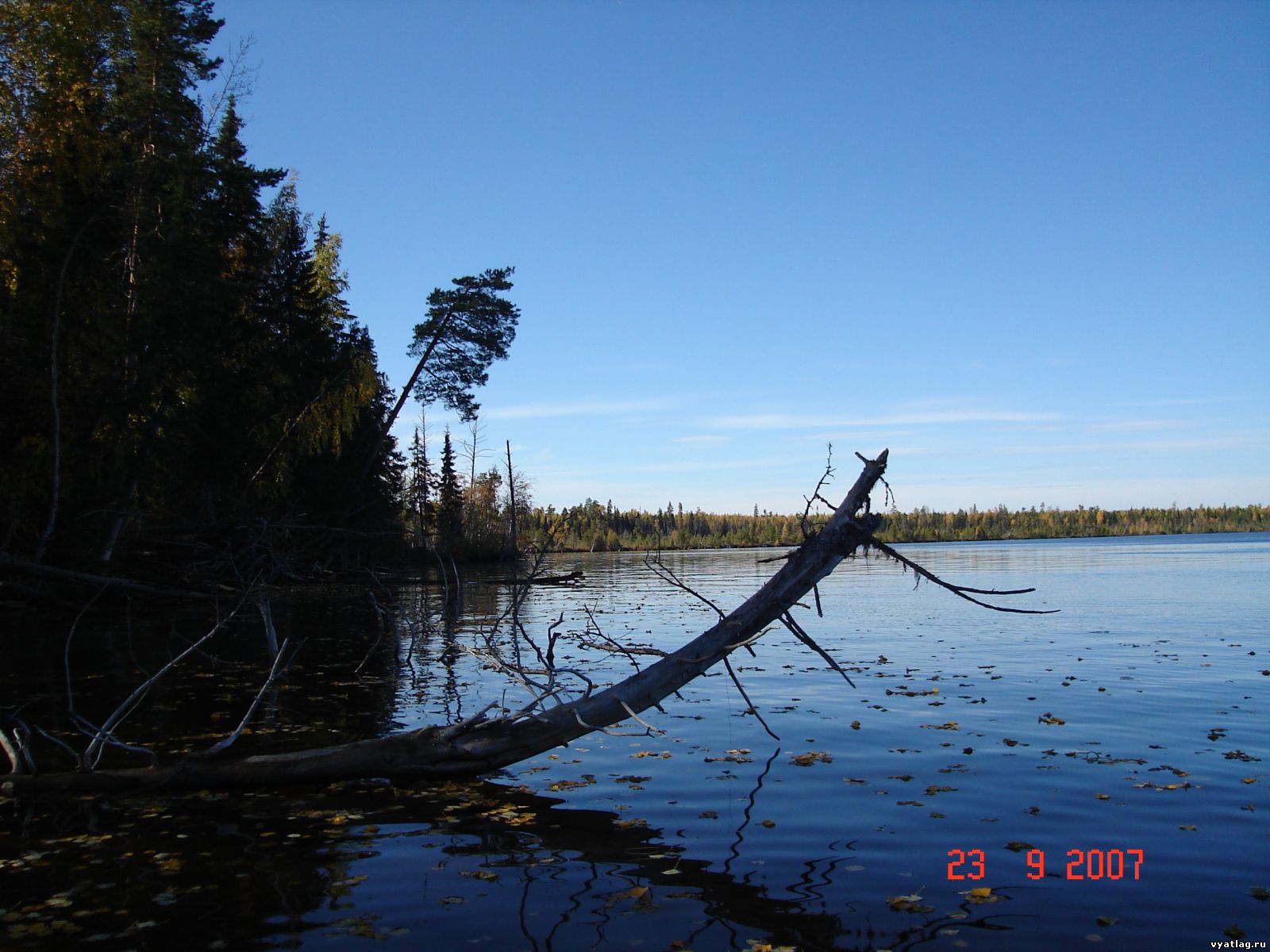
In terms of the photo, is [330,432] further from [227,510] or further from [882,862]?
[882,862]

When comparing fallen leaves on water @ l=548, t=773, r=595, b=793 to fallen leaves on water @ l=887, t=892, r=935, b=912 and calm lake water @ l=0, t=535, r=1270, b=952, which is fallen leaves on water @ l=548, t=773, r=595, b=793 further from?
fallen leaves on water @ l=887, t=892, r=935, b=912

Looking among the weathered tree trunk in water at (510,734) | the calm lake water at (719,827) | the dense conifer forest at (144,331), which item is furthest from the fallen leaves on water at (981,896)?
the dense conifer forest at (144,331)

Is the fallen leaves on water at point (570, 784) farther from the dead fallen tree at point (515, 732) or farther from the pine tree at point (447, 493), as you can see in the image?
the pine tree at point (447, 493)

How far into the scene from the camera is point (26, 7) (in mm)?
20562

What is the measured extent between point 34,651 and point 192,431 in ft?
29.8

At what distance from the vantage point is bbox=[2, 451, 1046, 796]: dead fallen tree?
7.61 m

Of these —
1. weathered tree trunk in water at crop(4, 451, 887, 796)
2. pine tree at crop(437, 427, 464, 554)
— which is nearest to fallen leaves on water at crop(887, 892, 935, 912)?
weathered tree trunk in water at crop(4, 451, 887, 796)

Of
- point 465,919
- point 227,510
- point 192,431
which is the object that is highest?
point 192,431

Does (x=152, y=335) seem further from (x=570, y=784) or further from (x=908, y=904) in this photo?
(x=908, y=904)

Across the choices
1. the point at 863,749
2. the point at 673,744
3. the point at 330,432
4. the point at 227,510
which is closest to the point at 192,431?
the point at 227,510
